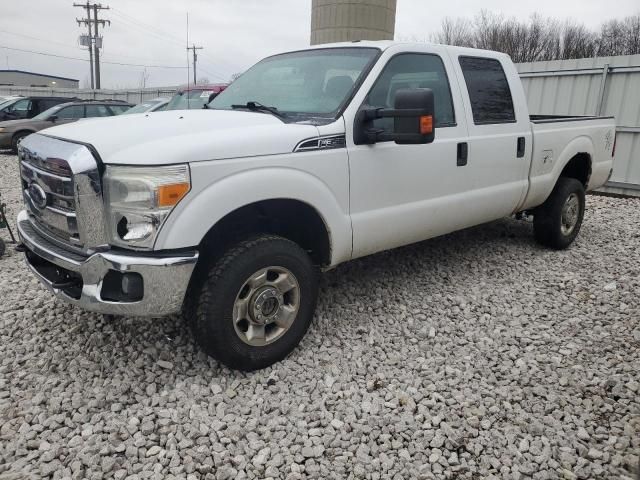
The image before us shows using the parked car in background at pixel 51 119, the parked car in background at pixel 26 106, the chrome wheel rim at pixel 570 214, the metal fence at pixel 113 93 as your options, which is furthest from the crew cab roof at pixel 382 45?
the metal fence at pixel 113 93

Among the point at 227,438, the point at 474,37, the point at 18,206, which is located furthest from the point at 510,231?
the point at 474,37

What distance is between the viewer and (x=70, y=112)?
44.7 feet

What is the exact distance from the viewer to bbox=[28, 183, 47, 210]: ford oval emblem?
3.04m

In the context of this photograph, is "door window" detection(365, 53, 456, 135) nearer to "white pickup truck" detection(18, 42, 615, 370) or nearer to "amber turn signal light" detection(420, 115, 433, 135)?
"white pickup truck" detection(18, 42, 615, 370)

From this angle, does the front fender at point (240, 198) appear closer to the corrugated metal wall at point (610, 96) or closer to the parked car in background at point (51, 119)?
the corrugated metal wall at point (610, 96)

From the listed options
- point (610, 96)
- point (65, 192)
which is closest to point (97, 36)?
point (610, 96)

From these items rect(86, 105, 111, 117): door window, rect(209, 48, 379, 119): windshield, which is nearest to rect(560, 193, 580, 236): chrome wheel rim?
rect(209, 48, 379, 119): windshield

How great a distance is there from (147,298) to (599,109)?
937 centimetres

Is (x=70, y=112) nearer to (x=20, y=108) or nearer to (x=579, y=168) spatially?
(x=20, y=108)

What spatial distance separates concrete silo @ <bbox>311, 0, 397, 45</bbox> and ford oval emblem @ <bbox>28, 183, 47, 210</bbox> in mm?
9972

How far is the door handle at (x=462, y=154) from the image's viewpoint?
407 cm

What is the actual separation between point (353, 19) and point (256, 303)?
10.5 meters

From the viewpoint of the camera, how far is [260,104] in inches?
143

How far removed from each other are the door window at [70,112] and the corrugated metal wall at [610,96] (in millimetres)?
10988
